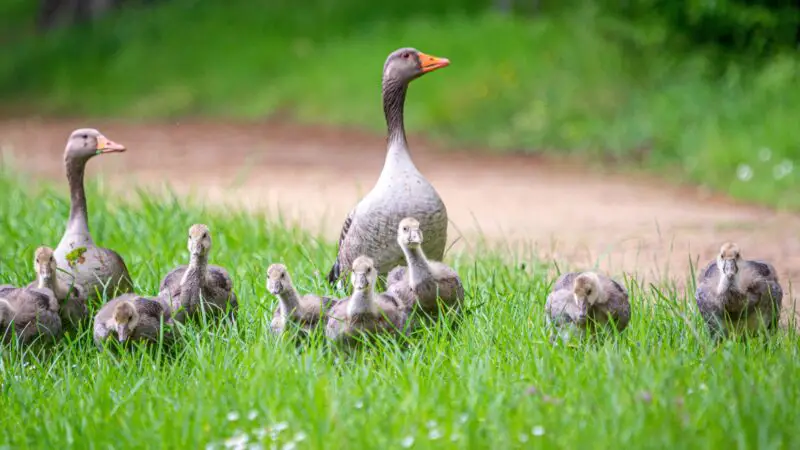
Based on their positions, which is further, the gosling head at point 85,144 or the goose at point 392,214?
the gosling head at point 85,144

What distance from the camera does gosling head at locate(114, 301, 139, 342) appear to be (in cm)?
488

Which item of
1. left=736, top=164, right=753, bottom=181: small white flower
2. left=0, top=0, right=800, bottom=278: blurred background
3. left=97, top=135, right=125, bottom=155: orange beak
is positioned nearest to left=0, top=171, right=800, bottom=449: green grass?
left=97, top=135, right=125, bottom=155: orange beak

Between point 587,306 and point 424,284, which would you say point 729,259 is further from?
point 424,284

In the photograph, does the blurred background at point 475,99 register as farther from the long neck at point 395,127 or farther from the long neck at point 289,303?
the long neck at point 289,303

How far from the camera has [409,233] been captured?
5.07 m

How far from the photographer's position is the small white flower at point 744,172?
450 inches

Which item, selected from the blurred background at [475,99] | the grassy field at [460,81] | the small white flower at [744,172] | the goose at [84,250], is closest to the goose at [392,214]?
the goose at [84,250]

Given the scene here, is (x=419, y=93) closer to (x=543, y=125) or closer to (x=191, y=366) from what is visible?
(x=543, y=125)

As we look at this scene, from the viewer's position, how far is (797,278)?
288 inches

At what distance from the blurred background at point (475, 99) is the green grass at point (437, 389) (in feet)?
12.1

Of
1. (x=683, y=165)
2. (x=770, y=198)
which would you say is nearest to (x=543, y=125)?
(x=683, y=165)

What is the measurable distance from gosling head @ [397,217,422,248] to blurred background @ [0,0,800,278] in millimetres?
3895

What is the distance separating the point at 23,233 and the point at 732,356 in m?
5.10

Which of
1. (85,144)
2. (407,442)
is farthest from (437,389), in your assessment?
(85,144)
